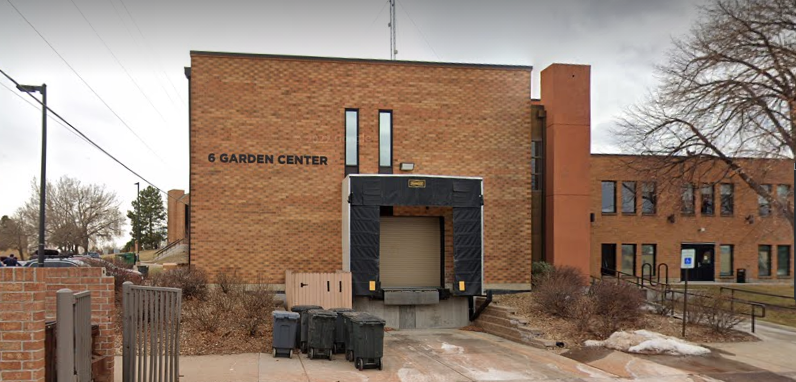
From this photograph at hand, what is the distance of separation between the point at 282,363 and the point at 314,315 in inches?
49.1

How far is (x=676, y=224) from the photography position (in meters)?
31.3

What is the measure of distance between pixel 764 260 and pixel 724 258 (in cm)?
296

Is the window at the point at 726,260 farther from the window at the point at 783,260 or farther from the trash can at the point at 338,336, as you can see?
the trash can at the point at 338,336

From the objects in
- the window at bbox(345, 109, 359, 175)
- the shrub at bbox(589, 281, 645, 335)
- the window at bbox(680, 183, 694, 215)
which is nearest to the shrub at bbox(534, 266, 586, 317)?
the shrub at bbox(589, 281, 645, 335)

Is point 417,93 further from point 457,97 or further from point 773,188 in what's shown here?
point 773,188

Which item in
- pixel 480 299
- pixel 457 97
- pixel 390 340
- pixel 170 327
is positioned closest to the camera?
pixel 170 327

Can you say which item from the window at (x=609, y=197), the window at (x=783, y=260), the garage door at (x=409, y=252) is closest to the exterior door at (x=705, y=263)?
the window at (x=783, y=260)

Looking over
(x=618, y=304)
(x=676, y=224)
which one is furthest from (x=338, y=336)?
(x=676, y=224)

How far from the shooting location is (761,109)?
23.2 m

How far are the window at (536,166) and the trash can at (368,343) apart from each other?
13.9m

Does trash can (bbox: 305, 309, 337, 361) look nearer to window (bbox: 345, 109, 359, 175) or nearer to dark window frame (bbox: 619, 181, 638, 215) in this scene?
window (bbox: 345, 109, 359, 175)

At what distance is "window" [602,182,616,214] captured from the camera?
101 ft

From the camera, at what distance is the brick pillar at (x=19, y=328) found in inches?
220

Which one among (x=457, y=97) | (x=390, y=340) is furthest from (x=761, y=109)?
(x=390, y=340)
